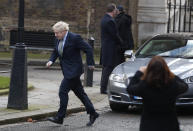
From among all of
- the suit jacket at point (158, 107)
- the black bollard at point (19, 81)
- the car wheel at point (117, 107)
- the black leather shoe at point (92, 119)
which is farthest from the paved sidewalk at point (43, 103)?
the suit jacket at point (158, 107)

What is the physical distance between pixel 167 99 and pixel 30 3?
18280 millimetres

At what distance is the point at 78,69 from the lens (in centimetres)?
1040

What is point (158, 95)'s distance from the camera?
6.60 m

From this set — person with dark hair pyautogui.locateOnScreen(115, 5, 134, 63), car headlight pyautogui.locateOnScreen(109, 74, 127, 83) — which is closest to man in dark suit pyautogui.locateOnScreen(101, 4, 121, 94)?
person with dark hair pyautogui.locateOnScreen(115, 5, 134, 63)

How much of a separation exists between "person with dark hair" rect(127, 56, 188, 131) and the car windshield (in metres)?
5.97

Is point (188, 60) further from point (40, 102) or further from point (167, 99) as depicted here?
point (167, 99)

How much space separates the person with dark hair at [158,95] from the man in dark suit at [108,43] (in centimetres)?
728

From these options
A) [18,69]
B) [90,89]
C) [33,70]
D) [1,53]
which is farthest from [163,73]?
[1,53]

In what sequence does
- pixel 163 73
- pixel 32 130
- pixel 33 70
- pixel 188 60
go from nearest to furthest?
1. pixel 163 73
2. pixel 32 130
3. pixel 188 60
4. pixel 33 70

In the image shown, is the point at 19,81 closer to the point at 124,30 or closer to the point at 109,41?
the point at 109,41

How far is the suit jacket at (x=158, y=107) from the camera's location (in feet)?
21.6

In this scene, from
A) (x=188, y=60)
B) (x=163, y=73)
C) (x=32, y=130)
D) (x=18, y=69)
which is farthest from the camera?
(x=188, y=60)

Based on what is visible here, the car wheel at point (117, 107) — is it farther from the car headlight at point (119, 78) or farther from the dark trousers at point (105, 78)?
the dark trousers at point (105, 78)

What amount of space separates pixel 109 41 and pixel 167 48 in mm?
1590
